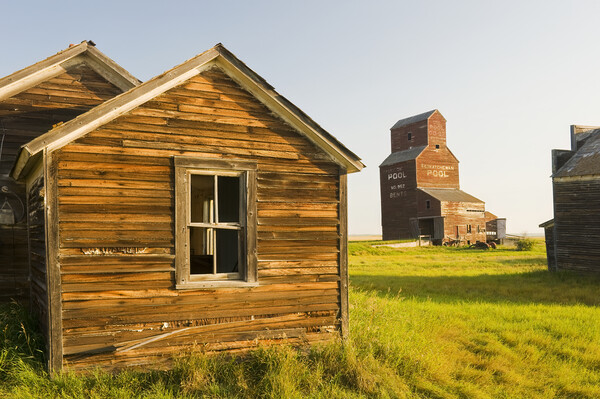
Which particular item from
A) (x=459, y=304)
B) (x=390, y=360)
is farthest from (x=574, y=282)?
(x=390, y=360)

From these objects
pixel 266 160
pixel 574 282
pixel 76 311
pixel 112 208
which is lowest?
pixel 574 282

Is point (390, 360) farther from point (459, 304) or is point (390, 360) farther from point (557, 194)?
point (557, 194)

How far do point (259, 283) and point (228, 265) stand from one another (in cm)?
312

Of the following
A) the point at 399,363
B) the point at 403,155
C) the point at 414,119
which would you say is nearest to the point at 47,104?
the point at 399,363

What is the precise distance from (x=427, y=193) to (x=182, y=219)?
39.6m

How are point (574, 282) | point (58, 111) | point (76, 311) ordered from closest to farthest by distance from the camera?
point (76, 311) < point (58, 111) < point (574, 282)

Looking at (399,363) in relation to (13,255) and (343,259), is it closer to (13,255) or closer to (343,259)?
(343,259)

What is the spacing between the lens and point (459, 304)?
13.2 metres

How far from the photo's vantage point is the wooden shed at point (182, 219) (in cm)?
641

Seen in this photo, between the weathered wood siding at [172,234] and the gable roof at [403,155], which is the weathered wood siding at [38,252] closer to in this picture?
the weathered wood siding at [172,234]

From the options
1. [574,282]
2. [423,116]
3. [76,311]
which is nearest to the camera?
[76,311]

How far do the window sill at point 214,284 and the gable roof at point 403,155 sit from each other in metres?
40.6

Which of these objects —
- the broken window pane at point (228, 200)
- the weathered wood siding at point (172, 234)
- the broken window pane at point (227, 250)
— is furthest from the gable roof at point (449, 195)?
the weathered wood siding at point (172, 234)

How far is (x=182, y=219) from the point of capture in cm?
693
